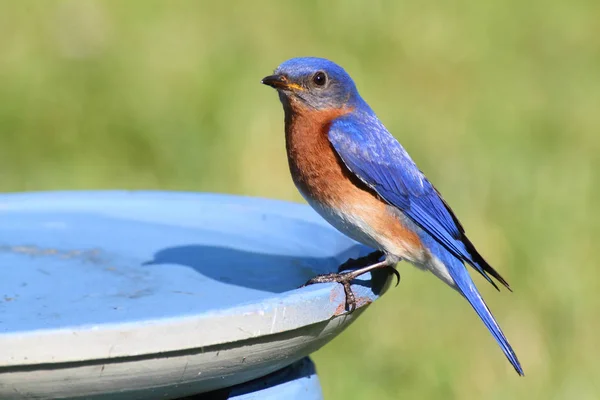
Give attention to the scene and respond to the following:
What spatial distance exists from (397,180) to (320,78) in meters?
0.46

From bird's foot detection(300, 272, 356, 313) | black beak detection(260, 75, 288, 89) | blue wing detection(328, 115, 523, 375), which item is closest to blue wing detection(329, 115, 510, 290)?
blue wing detection(328, 115, 523, 375)

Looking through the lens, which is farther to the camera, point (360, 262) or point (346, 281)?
point (360, 262)

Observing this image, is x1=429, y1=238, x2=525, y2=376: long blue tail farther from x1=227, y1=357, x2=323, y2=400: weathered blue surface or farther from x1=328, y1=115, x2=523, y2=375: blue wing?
x1=227, y1=357, x2=323, y2=400: weathered blue surface

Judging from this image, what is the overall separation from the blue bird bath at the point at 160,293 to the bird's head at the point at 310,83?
392 mm

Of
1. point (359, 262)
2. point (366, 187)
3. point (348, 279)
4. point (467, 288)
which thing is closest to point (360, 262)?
point (359, 262)

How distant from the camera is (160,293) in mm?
3297

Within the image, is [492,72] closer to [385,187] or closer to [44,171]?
[44,171]

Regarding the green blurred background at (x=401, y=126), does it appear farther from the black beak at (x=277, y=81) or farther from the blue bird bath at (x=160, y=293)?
the black beak at (x=277, y=81)

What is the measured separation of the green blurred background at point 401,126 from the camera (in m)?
5.14

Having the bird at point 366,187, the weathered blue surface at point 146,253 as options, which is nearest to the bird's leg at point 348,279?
the bird at point 366,187

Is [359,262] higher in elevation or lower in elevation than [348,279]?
higher

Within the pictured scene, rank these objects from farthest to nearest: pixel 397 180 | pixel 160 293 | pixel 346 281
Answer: pixel 397 180
pixel 160 293
pixel 346 281

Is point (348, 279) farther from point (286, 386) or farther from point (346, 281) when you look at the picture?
point (286, 386)

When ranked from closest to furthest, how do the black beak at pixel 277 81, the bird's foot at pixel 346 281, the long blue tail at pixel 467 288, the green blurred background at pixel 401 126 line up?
the bird's foot at pixel 346 281 → the long blue tail at pixel 467 288 → the black beak at pixel 277 81 → the green blurred background at pixel 401 126
